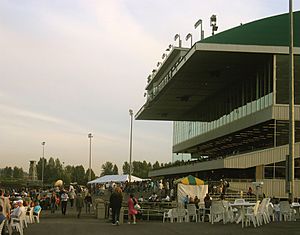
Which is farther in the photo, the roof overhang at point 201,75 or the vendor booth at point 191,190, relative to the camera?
the roof overhang at point 201,75

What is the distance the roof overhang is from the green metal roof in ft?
3.19

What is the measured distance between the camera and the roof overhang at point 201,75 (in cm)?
4494

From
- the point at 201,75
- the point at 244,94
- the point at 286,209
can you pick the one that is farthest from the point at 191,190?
the point at 201,75

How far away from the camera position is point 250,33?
4872 cm

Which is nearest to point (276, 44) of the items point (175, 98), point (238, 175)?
point (238, 175)

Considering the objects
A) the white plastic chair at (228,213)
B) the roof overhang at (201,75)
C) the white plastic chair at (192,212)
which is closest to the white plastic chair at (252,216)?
the white plastic chair at (228,213)

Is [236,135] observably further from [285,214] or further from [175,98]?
[285,214]

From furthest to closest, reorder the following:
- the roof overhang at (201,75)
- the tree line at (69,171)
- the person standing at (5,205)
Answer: the tree line at (69,171)
the roof overhang at (201,75)
the person standing at (5,205)

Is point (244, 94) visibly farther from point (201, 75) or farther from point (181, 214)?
point (181, 214)

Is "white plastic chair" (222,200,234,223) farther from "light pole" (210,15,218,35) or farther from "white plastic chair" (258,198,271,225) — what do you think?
"light pole" (210,15,218,35)

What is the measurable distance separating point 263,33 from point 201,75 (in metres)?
7.78

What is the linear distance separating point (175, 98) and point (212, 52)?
69.7 ft

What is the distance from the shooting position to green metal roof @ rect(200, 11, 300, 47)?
45994 millimetres

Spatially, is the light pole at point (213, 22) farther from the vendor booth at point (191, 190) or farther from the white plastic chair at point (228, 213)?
the white plastic chair at point (228, 213)
